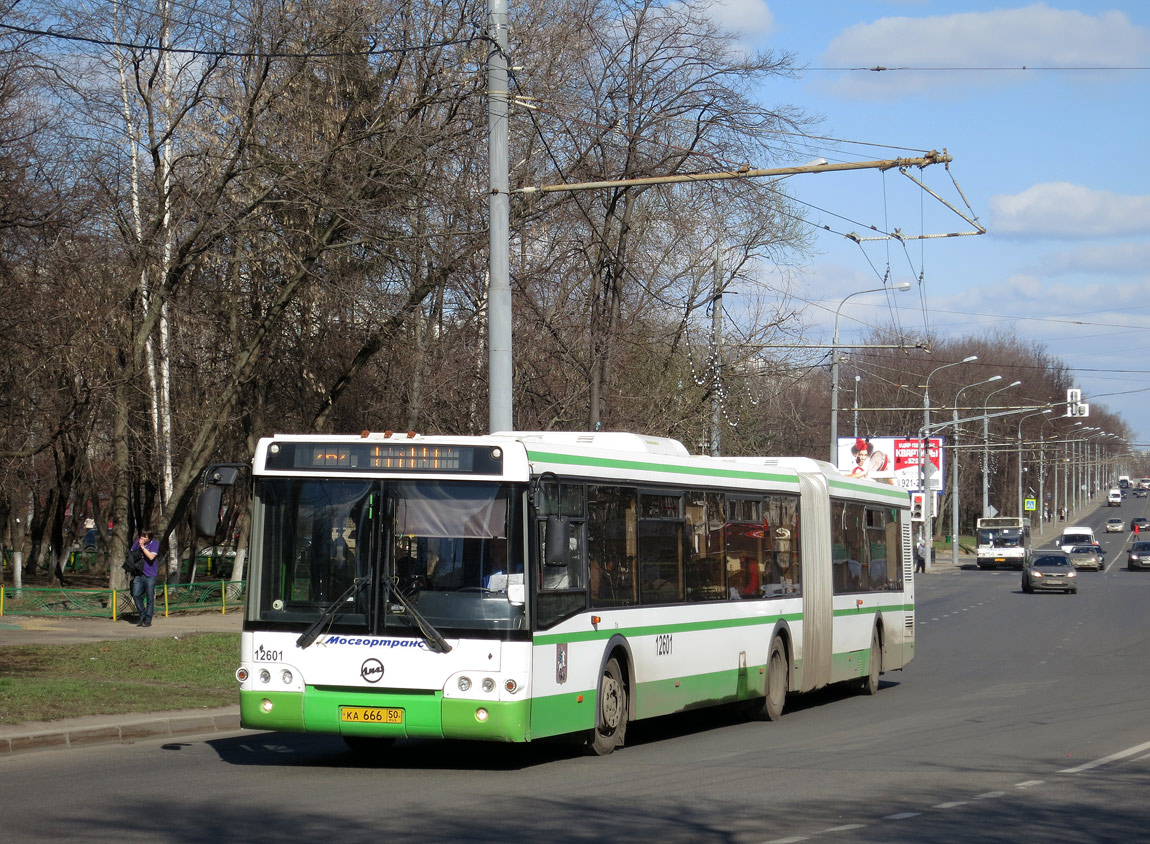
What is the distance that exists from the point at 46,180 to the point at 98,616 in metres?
9.99

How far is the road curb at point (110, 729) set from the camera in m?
12.5

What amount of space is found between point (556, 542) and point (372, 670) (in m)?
1.74

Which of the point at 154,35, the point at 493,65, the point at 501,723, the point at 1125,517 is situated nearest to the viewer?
the point at 501,723

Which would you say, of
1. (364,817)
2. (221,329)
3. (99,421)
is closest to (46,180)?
(221,329)

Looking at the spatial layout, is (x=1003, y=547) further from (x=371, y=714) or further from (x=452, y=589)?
(x=371, y=714)

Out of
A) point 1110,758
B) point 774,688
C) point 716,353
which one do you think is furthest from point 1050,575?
point 1110,758

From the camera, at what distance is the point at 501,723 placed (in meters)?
10.8

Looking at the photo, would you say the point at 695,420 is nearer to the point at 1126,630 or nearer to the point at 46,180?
the point at 1126,630

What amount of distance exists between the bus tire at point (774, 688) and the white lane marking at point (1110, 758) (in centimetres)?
400

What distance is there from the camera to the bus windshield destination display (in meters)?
11.3

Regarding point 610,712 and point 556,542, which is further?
point 610,712

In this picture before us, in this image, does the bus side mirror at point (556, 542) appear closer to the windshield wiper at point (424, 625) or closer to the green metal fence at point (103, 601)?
the windshield wiper at point (424, 625)

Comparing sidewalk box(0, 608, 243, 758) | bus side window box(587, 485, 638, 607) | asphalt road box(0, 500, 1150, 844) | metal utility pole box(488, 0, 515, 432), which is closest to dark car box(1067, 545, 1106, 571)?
asphalt road box(0, 500, 1150, 844)

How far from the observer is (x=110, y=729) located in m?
13.2
